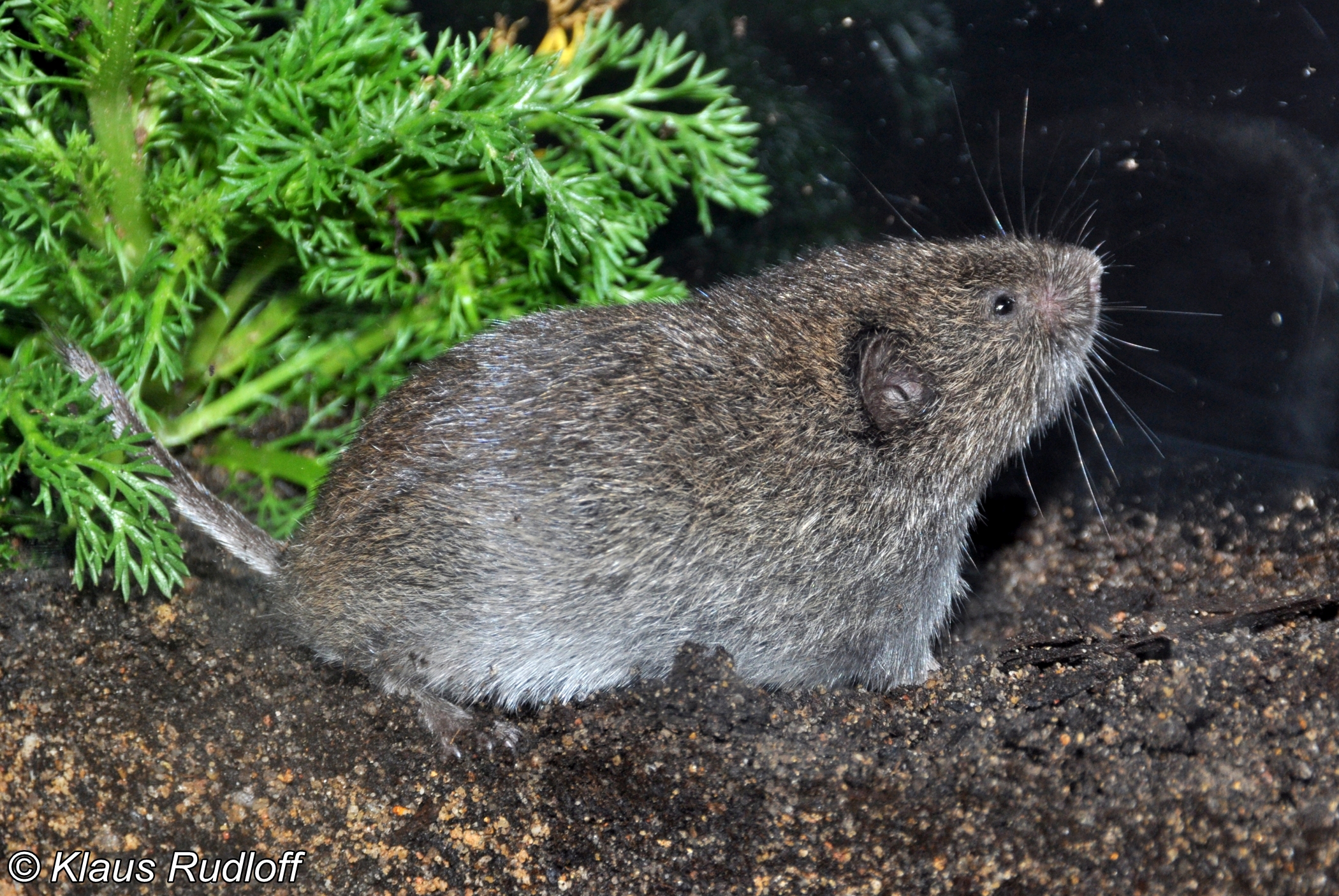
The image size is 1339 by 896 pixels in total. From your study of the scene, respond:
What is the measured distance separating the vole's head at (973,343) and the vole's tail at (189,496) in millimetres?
1785

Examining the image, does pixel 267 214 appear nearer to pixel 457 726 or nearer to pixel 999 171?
pixel 457 726

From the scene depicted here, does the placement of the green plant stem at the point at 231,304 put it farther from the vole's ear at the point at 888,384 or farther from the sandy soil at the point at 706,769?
the vole's ear at the point at 888,384

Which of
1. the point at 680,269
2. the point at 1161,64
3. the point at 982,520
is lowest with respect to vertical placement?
the point at 982,520

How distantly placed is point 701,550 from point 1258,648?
1.33 metres

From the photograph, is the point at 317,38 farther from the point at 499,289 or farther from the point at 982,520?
the point at 982,520

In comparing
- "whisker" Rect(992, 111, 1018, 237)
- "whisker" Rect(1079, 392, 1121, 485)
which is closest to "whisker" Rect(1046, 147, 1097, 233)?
"whisker" Rect(992, 111, 1018, 237)

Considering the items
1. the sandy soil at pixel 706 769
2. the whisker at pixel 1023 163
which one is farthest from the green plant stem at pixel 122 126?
the whisker at pixel 1023 163

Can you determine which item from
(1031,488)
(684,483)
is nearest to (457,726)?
(684,483)

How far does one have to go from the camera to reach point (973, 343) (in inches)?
121

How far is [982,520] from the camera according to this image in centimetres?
357

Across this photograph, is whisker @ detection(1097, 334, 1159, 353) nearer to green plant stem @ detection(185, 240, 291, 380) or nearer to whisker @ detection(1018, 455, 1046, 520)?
whisker @ detection(1018, 455, 1046, 520)

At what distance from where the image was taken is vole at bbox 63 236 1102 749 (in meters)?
2.77

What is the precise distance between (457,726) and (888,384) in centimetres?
147

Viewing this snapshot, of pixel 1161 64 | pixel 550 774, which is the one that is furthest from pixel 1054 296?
pixel 550 774
